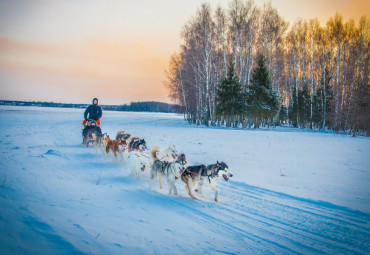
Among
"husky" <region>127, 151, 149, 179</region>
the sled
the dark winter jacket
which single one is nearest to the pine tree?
the dark winter jacket

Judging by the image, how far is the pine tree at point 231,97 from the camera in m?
Answer: 21.1

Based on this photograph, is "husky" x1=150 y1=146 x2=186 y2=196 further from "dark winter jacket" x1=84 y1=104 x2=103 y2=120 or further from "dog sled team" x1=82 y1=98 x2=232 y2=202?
"dark winter jacket" x1=84 y1=104 x2=103 y2=120

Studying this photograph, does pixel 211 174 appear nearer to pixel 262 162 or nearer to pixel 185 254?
pixel 185 254

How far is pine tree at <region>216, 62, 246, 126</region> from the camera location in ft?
69.3

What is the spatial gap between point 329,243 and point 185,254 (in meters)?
2.01

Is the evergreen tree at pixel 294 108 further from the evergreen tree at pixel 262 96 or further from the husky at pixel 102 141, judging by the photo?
the husky at pixel 102 141

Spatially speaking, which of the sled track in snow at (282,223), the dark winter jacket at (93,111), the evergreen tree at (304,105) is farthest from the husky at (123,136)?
the evergreen tree at (304,105)

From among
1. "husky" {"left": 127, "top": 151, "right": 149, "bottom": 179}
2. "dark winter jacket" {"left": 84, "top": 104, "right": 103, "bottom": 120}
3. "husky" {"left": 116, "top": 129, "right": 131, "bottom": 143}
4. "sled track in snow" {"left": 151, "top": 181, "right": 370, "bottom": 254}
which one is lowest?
"sled track in snow" {"left": 151, "top": 181, "right": 370, "bottom": 254}

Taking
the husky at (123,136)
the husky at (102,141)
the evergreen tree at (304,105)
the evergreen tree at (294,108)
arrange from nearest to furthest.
Result: 1. the husky at (102,141)
2. the husky at (123,136)
3. the evergreen tree at (304,105)
4. the evergreen tree at (294,108)

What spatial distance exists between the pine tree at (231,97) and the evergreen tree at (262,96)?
0.98m

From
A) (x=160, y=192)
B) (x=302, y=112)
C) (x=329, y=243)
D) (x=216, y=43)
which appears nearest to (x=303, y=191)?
(x=329, y=243)

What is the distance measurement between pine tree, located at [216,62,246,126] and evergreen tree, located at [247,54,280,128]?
982 mm

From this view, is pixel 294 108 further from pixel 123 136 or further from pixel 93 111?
pixel 93 111

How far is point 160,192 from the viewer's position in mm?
4367
